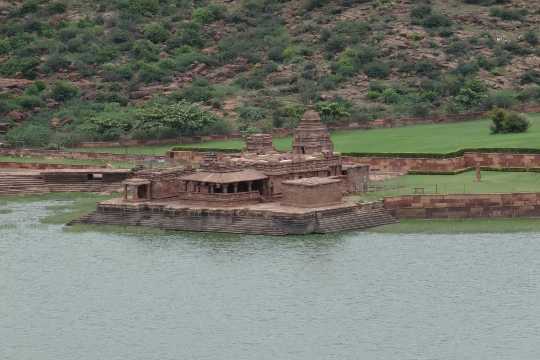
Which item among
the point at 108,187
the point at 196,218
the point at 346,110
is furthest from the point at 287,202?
the point at 346,110

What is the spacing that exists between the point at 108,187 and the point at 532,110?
3300 cm

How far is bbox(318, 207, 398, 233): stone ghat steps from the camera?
8338cm

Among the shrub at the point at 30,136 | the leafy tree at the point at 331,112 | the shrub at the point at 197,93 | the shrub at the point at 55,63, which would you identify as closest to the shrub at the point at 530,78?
the leafy tree at the point at 331,112

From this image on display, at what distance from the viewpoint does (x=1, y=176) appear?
101 meters

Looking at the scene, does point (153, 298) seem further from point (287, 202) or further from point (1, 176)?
point (1, 176)

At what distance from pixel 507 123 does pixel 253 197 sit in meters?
25.2

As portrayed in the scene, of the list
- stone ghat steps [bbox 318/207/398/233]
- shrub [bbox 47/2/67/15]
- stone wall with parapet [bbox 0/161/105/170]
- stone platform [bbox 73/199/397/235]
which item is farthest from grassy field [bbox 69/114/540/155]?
shrub [bbox 47/2/67/15]

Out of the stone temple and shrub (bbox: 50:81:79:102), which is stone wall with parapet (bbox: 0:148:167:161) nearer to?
the stone temple

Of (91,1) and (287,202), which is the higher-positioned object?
(91,1)

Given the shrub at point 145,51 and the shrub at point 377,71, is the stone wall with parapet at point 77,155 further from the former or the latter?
the shrub at point 145,51

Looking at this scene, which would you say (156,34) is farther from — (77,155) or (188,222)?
(188,222)

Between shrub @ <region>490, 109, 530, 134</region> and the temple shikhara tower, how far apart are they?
56.1ft

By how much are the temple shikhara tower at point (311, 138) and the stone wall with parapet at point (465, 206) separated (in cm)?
767

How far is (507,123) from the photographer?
107m
